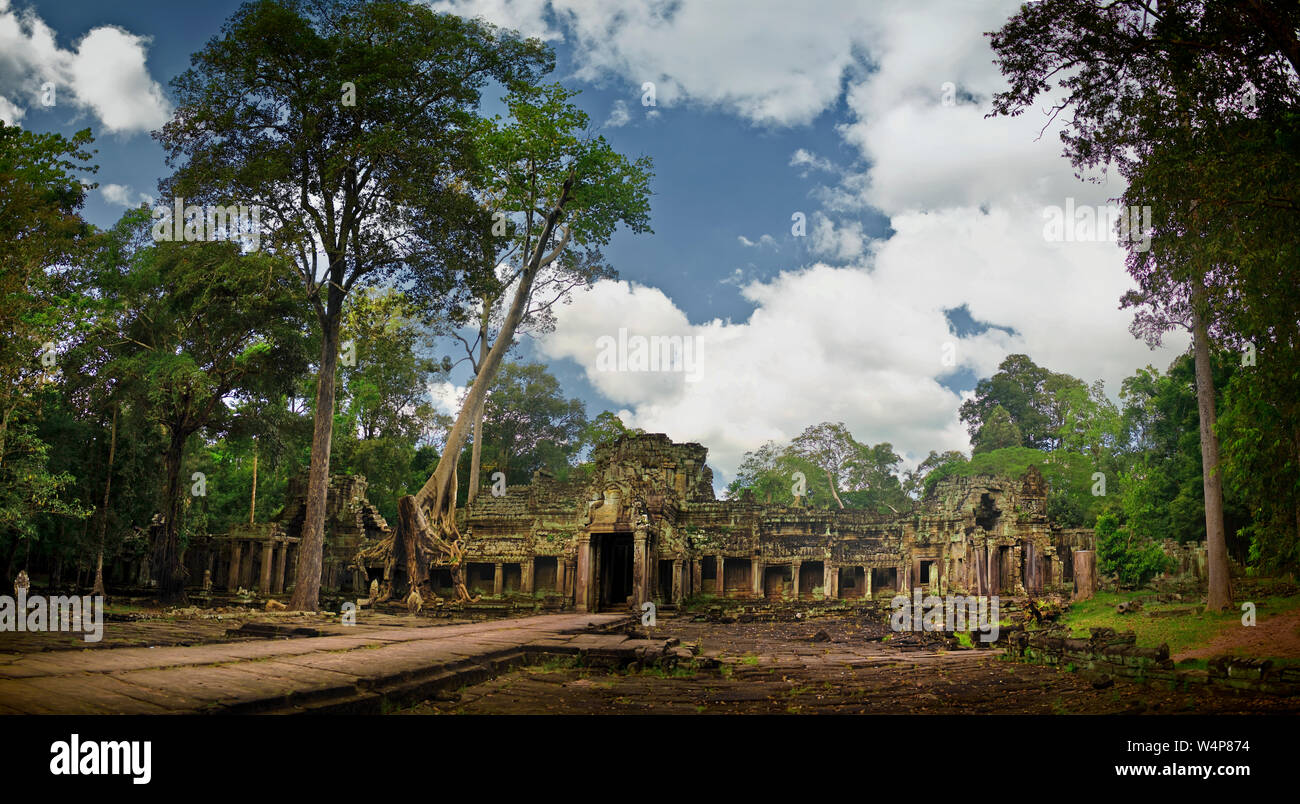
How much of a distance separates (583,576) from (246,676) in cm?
1921

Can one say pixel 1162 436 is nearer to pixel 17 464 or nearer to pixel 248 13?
pixel 248 13

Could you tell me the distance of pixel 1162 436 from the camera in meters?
32.2

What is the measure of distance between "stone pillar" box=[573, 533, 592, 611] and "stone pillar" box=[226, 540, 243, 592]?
12462mm

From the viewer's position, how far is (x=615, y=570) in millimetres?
28266

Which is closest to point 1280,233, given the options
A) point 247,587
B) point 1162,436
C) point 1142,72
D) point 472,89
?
point 1142,72

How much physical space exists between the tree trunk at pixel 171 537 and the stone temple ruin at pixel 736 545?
6546 mm

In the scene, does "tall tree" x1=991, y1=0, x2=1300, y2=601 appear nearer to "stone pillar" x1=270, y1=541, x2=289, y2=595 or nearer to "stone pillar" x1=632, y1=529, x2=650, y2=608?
"stone pillar" x1=632, y1=529, x2=650, y2=608

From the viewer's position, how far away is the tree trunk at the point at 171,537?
72.6ft

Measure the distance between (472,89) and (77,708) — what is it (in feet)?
60.5

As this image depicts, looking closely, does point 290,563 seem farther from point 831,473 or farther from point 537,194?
point 831,473

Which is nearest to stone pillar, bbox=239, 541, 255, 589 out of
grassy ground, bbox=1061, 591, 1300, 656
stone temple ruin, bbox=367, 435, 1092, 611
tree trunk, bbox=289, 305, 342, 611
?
stone temple ruin, bbox=367, 435, 1092, 611

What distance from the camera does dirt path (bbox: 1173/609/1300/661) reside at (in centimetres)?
1088

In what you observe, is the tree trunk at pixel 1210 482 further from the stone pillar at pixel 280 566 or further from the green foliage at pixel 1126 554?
the stone pillar at pixel 280 566

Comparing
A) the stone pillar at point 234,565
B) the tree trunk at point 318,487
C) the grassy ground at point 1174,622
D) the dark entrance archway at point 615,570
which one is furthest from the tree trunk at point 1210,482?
the stone pillar at point 234,565
